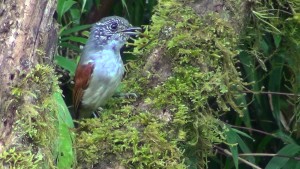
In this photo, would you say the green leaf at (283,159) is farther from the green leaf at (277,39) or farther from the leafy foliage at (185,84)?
the green leaf at (277,39)

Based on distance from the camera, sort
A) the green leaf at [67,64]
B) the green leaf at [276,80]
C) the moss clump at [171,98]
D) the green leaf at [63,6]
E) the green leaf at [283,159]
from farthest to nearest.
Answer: the green leaf at [276,80] → the green leaf at [283,159] → the green leaf at [67,64] → the green leaf at [63,6] → the moss clump at [171,98]

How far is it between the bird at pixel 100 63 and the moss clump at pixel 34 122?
1.24m

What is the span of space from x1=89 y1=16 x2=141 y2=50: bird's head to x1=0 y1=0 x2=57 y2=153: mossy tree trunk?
1.27 meters

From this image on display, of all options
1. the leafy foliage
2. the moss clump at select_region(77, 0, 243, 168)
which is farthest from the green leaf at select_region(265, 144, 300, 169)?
the moss clump at select_region(77, 0, 243, 168)

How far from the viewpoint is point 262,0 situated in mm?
4586

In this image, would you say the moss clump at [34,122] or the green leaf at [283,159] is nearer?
the moss clump at [34,122]

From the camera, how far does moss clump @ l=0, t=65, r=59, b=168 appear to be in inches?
127

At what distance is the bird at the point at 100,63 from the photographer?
186 inches

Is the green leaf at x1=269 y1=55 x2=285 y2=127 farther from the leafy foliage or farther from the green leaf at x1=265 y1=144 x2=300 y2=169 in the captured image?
the green leaf at x1=265 y1=144 x2=300 y2=169

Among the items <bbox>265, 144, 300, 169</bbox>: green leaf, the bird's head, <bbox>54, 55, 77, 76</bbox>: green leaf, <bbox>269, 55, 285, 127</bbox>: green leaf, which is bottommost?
<bbox>265, 144, 300, 169</bbox>: green leaf

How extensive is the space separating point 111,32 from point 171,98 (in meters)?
0.96

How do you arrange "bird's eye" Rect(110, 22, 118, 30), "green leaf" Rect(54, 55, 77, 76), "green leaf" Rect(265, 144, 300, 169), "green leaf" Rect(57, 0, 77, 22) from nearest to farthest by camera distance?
"green leaf" Rect(57, 0, 77, 22) → "green leaf" Rect(54, 55, 77, 76) → "bird's eye" Rect(110, 22, 118, 30) → "green leaf" Rect(265, 144, 300, 169)

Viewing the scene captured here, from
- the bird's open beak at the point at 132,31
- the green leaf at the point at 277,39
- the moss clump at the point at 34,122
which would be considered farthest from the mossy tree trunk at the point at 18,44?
the green leaf at the point at 277,39

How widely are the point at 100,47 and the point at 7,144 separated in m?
1.68
